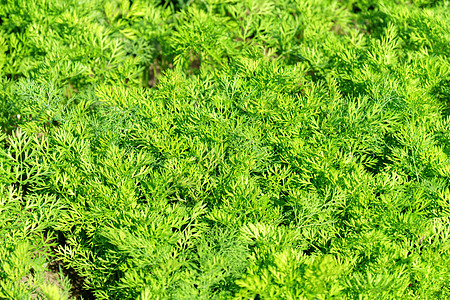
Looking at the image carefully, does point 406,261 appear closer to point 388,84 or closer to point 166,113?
point 388,84

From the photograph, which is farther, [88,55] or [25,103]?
[88,55]

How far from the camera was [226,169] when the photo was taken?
Result: 2.41 m

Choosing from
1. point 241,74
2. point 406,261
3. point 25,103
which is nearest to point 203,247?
point 406,261

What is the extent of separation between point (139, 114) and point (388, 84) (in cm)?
136

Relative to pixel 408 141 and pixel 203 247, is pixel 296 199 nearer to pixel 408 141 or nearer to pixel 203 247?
pixel 203 247

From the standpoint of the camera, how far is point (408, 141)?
2572mm

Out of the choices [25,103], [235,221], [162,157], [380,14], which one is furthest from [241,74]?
[380,14]

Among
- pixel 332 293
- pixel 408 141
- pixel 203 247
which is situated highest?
pixel 408 141

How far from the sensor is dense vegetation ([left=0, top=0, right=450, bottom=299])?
205 cm

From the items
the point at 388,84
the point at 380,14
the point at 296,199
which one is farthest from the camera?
the point at 380,14

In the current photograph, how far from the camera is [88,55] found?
308 centimetres

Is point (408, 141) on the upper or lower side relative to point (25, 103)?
upper

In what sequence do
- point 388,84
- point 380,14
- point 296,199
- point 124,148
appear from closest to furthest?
1. point 296,199
2. point 124,148
3. point 388,84
4. point 380,14

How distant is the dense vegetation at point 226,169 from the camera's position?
205cm
